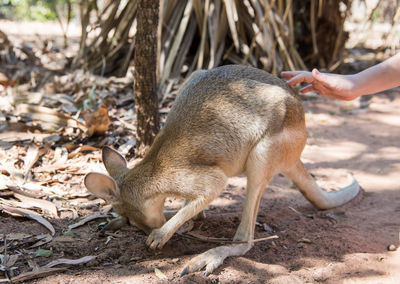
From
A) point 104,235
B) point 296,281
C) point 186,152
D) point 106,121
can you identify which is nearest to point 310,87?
point 186,152

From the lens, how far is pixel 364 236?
11.6ft

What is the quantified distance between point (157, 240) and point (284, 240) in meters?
1.12

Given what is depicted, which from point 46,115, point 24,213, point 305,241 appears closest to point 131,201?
point 24,213

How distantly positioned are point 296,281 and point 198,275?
645 millimetres

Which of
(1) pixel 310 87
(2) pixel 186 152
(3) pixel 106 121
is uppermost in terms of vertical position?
(1) pixel 310 87

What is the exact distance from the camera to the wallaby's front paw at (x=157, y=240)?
9.64ft

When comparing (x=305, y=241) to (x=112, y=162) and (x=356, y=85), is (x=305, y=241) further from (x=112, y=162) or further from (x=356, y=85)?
(x=112, y=162)

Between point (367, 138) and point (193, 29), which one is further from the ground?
point (193, 29)

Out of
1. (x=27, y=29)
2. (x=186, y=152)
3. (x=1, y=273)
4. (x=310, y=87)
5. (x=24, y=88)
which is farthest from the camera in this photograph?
(x=27, y=29)

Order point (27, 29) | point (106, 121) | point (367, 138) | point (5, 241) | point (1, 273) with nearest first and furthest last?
point (1, 273) < point (5, 241) < point (106, 121) < point (367, 138) < point (27, 29)

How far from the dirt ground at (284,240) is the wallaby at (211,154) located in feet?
0.60

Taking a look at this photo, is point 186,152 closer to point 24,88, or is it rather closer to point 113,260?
point 113,260

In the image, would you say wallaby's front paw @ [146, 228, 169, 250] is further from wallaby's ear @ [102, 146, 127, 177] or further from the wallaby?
wallaby's ear @ [102, 146, 127, 177]

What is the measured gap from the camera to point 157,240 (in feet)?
9.65
